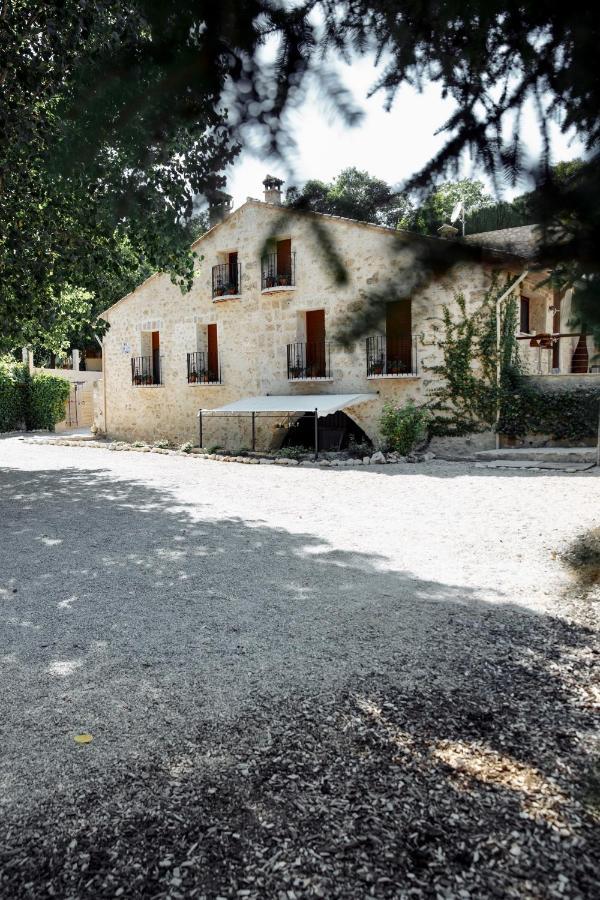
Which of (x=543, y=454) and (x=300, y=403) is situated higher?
(x=300, y=403)

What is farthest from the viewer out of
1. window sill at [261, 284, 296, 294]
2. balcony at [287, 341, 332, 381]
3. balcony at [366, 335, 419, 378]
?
balcony at [287, 341, 332, 381]

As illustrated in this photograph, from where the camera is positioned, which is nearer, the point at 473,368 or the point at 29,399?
the point at 473,368

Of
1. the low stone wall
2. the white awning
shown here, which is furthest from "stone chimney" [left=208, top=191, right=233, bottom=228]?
the white awning

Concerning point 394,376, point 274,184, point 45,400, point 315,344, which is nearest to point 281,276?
point 315,344

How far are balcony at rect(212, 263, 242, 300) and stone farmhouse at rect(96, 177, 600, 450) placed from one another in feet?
0.12

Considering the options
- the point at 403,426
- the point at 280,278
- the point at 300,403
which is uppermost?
the point at 280,278

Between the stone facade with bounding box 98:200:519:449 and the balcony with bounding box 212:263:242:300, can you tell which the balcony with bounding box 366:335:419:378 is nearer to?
the stone facade with bounding box 98:200:519:449

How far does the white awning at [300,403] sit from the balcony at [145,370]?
4672mm

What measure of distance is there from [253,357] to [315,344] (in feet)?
6.25

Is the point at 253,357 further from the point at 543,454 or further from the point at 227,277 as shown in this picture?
the point at 543,454

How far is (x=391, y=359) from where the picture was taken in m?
16.3

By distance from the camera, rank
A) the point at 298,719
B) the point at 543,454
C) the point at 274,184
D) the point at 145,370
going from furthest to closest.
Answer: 1. the point at 145,370
2. the point at 543,454
3. the point at 298,719
4. the point at 274,184

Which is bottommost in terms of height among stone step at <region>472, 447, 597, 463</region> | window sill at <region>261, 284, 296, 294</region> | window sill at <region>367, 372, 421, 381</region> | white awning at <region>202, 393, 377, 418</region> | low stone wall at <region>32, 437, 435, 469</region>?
low stone wall at <region>32, 437, 435, 469</region>

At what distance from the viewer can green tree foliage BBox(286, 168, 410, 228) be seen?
7.43 ft
